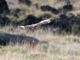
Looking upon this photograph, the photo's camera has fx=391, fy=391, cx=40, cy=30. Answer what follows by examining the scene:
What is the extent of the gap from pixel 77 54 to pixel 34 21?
438 inches

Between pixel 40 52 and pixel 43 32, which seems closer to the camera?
pixel 40 52

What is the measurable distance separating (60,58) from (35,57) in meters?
0.71

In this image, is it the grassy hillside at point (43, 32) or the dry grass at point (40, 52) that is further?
the grassy hillside at point (43, 32)

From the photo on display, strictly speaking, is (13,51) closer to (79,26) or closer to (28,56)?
(28,56)

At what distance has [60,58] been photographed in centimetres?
Answer: 1101

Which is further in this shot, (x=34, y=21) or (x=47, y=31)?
(x=34, y=21)

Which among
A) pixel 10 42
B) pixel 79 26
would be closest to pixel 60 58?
pixel 10 42

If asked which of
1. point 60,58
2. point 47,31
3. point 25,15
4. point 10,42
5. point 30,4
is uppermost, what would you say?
point 30,4

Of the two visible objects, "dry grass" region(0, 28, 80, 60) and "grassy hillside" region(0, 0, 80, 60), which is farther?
"grassy hillside" region(0, 0, 80, 60)

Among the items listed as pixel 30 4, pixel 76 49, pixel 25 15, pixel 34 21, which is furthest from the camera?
pixel 30 4

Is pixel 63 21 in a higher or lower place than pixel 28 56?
higher

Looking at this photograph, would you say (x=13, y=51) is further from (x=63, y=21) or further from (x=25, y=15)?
(x=25, y=15)

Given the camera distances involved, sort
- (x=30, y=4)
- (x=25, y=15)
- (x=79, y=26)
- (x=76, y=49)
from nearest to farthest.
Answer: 1. (x=76, y=49)
2. (x=79, y=26)
3. (x=25, y=15)
4. (x=30, y=4)

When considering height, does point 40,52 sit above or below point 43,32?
below
